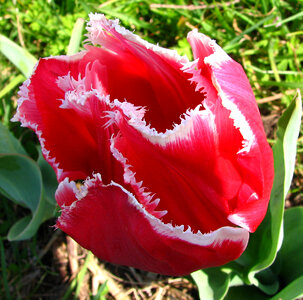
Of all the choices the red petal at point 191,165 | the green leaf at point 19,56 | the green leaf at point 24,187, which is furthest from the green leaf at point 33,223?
the red petal at point 191,165

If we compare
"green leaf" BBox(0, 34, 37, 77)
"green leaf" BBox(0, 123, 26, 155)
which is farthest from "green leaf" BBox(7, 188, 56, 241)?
"green leaf" BBox(0, 34, 37, 77)

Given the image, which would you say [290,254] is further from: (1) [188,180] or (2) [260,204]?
(1) [188,180]

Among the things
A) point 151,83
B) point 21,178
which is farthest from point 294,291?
point 21,178

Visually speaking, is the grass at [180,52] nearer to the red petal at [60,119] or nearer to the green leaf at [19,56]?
the green leaf at [19,56]

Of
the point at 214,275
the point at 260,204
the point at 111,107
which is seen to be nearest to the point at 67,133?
the point at 111,107

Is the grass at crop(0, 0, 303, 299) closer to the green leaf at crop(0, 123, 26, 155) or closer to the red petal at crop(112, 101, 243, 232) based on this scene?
the green leaf at crop(0, 123, 26, 155)

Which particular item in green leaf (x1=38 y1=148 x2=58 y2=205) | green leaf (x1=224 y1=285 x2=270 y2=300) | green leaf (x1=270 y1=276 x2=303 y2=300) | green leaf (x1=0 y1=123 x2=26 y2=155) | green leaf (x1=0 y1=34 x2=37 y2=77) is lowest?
green leaf (x1=224 y1=285 x2=270 y2=300)

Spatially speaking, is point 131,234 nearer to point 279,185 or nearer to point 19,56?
point 279,185
